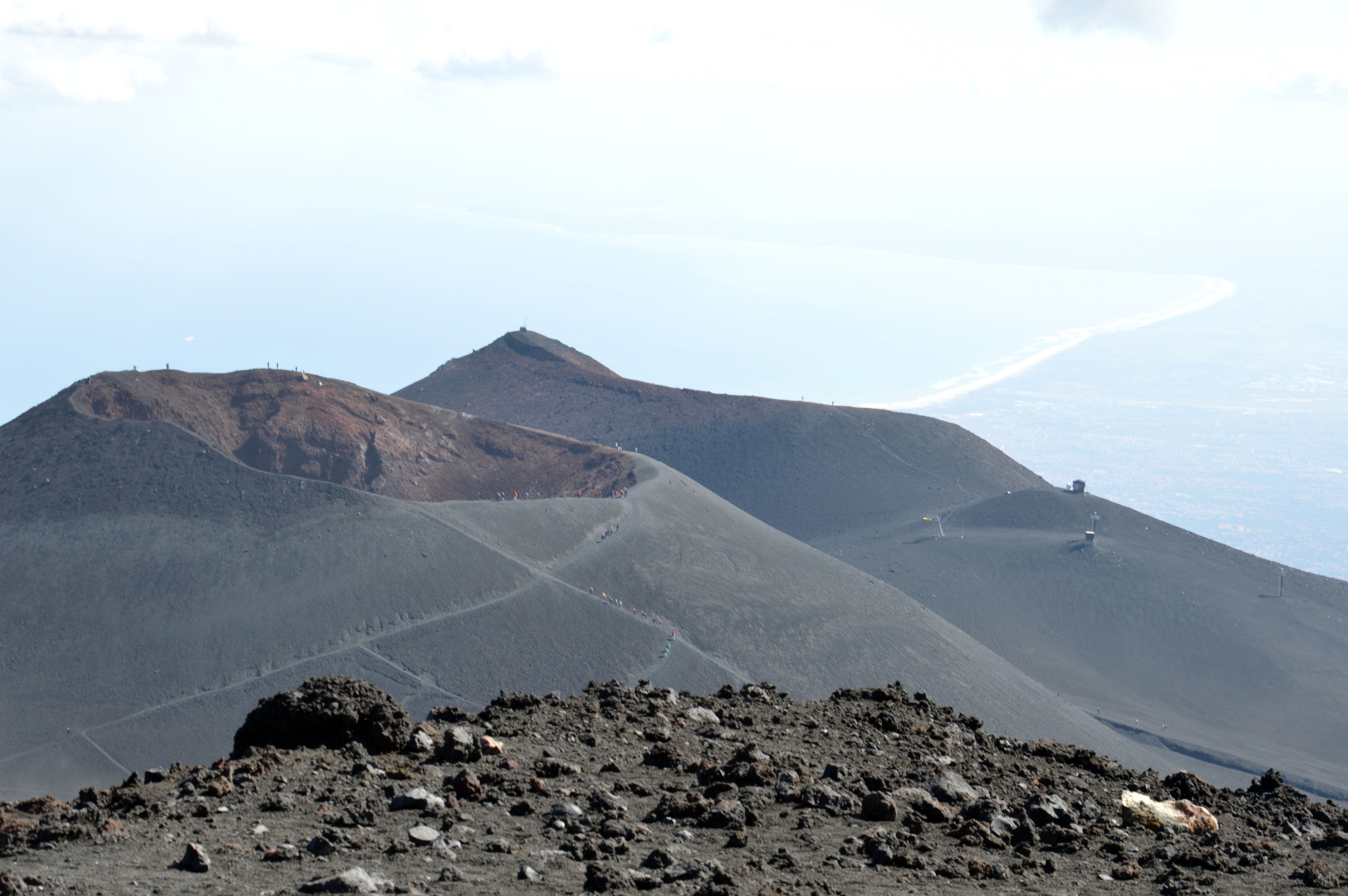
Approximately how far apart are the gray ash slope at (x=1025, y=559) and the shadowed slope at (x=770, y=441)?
135 millimetres

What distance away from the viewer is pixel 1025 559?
53688 mm

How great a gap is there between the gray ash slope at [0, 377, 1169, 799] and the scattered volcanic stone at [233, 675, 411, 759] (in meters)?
18.0

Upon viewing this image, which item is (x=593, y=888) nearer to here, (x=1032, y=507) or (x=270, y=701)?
(x=270, y=701)

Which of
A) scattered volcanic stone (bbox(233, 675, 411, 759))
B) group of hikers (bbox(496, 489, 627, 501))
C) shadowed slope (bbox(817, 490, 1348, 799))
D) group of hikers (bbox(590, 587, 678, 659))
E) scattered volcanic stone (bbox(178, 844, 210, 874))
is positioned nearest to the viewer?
scattered volcanic stone (bbox(178, 844, 210, 874))

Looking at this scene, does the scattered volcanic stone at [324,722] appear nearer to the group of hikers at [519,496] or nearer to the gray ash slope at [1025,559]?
the gray ash slope at [1025,559]

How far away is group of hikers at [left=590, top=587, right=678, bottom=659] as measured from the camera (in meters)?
33.5

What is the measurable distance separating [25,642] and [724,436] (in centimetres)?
4304

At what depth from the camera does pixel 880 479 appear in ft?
210

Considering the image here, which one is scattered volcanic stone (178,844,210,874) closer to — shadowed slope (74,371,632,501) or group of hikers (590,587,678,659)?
group of hikers (590,587,678,659)

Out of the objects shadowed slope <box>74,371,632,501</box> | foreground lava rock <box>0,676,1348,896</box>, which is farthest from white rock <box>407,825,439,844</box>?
shadowed slope <box>74,371,632,501</box>

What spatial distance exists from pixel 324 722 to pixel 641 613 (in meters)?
24.0

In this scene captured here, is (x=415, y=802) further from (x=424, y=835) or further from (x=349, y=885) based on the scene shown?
(x=349, y=885)

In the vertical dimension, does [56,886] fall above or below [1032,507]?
below

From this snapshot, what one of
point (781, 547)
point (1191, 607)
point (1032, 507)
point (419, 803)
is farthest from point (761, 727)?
point (1032, 507)
